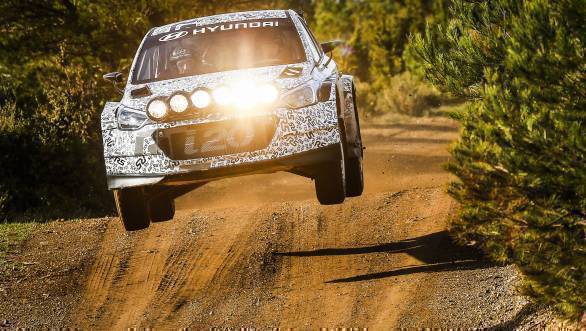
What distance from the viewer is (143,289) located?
10.1 m

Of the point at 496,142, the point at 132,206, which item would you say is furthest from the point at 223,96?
the point at 496,142

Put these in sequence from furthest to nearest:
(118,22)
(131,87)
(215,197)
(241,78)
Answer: (118,22) → (215,197) → (131,87) → (241,78)

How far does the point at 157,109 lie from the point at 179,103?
22 centimetres

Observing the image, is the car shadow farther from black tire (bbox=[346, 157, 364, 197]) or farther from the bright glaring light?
the bright glaring light

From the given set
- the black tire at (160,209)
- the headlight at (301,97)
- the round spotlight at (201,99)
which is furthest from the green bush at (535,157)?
the black tire at (160,209)

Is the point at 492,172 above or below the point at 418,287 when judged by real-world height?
above

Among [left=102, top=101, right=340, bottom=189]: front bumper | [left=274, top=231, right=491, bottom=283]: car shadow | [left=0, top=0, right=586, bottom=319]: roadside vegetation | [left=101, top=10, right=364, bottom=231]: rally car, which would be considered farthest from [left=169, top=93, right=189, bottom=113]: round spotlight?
[left=274, top=231, right=491, bottom=283]: car shadow

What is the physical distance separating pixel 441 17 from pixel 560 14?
2437 centimetres

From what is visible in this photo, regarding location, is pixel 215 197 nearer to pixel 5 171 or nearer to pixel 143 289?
pixel 5 171

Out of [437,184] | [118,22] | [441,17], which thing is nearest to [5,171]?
[118,22]

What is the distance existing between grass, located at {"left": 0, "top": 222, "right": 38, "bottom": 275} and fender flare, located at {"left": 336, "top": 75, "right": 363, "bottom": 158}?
400 cm

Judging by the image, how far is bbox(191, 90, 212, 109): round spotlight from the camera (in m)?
8.96

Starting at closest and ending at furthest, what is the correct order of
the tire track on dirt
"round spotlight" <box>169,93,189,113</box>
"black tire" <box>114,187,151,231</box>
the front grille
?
1. the front grille
2. "round spotlight" <box>169,93,189,113</box>
3. the tire track on dirt
4. "black tire" <box>114,187,151,231</box>

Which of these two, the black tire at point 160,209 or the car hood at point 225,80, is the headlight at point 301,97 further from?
the black tire at point 160,209
